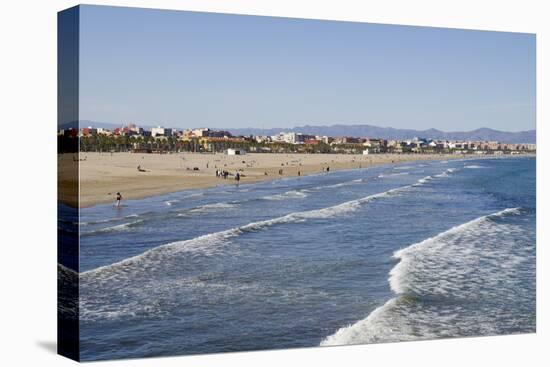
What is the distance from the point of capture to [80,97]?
40.7ft

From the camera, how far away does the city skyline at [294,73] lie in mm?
12977

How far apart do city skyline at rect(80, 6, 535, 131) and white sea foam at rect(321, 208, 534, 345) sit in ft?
5.63

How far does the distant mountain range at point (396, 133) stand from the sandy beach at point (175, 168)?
1.13 ft

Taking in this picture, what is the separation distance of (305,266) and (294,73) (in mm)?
2671

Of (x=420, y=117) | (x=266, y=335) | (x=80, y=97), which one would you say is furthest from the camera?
(x=420, y=117)

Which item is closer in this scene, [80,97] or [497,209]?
[80,97]

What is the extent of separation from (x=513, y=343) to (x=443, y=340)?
102 cm

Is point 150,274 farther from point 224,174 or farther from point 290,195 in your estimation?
point 290,195

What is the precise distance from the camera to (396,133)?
Answer: 1530 cm

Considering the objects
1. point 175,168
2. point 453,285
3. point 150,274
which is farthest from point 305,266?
point 150,274

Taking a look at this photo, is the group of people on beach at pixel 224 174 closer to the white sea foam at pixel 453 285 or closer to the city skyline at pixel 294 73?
the city skyline at pixel 294 73

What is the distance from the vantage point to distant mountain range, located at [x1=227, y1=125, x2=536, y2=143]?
14.6 meters
